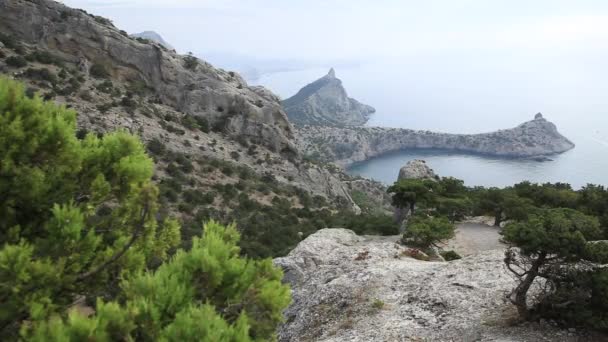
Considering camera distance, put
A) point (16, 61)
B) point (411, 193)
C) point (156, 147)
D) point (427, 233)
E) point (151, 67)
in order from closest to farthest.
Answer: point (427, 233) < point (411, 193) < point (156, 147) < point (16, 61) < point (151, 67)

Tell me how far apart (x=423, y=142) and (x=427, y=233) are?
167655 millimetres

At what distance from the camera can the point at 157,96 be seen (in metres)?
51.6

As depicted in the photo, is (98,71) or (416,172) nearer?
(98,71)

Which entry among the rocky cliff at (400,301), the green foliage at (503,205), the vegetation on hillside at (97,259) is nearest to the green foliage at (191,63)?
the green foliage at (503,205)

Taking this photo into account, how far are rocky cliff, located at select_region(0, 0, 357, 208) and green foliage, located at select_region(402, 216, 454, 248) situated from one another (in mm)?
16984

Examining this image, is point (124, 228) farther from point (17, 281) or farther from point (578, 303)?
point (578, 303)

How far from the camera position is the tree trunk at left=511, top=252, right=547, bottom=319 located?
11880 mm

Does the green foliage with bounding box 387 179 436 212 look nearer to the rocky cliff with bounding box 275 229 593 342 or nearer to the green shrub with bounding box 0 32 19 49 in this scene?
the rocky cliff with bounding box 275 229 593 342

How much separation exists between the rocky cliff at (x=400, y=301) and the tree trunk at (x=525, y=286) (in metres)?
0.44

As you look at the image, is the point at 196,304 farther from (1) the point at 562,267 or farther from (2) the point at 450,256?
(2) the point at 450,256

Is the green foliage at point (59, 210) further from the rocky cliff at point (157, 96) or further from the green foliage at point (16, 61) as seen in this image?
the green foliage at point (16, 61)

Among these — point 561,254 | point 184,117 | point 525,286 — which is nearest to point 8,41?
point 184,117

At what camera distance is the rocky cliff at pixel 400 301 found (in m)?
13.0

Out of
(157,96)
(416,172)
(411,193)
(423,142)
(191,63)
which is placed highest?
(191,63)
